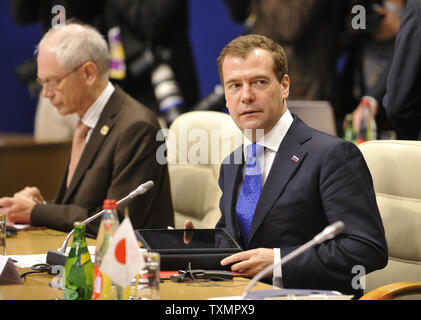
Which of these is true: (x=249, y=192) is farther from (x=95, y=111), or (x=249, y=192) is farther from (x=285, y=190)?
(x=95, y=111)

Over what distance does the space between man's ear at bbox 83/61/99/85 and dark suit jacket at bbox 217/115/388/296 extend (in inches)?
45.1

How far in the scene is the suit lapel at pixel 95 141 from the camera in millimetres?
3041

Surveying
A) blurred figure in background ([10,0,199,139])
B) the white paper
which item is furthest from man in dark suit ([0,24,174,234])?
blurred figure in background ([10,0,199,139])

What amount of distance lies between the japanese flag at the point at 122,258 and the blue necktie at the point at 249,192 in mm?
739

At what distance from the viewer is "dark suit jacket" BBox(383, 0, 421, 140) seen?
9.18ft

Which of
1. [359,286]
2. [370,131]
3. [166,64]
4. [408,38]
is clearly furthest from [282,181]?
[166,64]

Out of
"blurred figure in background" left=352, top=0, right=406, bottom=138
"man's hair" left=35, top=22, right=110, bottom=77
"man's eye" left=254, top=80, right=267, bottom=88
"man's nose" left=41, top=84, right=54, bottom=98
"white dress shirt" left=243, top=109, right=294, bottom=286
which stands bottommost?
"white dress shirt" left=243, top=109, right=294, bottom=286

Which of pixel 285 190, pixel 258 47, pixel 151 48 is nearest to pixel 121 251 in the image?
pixel 285 190

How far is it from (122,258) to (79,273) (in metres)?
0.20

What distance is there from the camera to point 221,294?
1820 millimetres

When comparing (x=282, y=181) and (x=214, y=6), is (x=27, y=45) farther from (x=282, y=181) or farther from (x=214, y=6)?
(x=282, y=181)

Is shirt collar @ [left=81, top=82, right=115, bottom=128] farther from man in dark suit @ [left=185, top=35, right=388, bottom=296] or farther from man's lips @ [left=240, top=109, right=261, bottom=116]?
man's lips @ [left=240, top=109, right=261, bottom=116]

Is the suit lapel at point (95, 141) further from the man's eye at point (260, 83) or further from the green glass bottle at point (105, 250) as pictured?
the green glass bottle at point (105, 250)

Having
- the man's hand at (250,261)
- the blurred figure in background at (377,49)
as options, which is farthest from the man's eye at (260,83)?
the blurred figure in background at (377,49)
